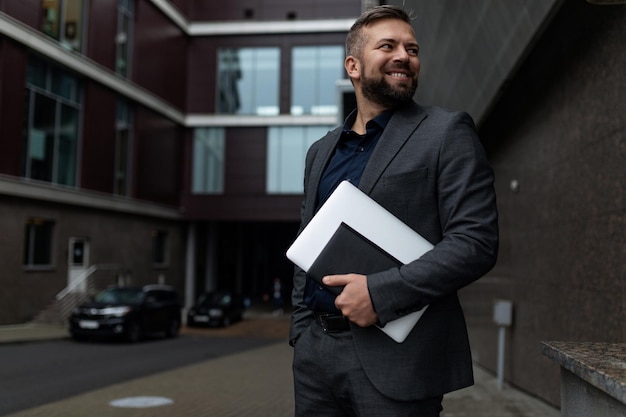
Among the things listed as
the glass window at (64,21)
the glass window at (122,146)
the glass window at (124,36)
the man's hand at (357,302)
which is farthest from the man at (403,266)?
the glass window at (124,36)

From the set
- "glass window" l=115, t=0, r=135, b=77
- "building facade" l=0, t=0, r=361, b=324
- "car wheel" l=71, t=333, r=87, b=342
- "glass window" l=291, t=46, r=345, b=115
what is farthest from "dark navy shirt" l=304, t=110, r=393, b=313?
"glass window" l=291, t=46, r=345, b=115

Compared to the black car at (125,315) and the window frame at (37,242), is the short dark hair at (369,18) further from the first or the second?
the window frame at (37,242)

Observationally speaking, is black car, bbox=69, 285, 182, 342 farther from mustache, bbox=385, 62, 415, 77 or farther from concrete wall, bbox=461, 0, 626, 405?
mustache, bbox=385, 62, 415, 77

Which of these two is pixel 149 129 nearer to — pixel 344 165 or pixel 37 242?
pixel 37 242

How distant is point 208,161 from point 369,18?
117 ft

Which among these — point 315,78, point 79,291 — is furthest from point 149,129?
point 79,291

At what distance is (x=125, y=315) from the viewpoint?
62.1 ft

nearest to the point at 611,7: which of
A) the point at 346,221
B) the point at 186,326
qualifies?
the point at 346,221

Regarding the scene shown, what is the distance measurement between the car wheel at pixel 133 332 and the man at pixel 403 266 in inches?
692

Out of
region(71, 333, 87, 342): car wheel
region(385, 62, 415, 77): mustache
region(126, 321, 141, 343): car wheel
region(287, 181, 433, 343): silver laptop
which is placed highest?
region(385, 62, 415, 77): mustache

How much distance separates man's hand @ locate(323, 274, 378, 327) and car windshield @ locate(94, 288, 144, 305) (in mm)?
18562

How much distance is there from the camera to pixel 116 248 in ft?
97.7

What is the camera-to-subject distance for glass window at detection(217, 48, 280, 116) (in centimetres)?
3709

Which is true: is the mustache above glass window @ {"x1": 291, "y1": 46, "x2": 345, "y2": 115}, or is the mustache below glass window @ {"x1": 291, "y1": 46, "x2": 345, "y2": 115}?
below
